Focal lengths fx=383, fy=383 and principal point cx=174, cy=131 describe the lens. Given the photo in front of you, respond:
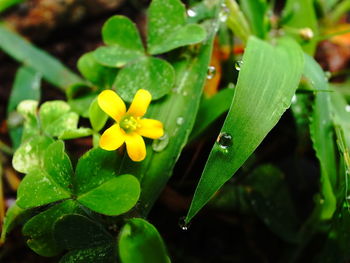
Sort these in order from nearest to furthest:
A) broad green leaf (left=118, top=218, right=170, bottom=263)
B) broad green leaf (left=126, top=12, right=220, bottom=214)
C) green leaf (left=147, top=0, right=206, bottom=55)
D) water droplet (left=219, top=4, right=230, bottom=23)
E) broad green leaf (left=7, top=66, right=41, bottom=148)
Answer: broad green leaf (left=118, top=218, right=170, bottom=263) → broad green leaf (left=126, top=12, right=220, bottom=214) → green leaf (left=147, top=0, right=206, bottom=55) → water droplet (left=219, top=4, right=230, bottom=23) → broad green leaf (left=7, top=66, right=41, bottom=148)

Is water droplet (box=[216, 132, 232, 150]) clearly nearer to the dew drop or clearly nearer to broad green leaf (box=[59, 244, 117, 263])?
the dew drop

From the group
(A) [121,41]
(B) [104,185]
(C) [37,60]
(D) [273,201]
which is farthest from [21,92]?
(D) [273,201]

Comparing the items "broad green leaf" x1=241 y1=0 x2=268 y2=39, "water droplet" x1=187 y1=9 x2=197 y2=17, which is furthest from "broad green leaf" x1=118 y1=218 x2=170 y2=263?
"broad green leaf" x1=241 y1=0 x2=268 y2=39

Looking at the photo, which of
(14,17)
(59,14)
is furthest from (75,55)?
(14,17)

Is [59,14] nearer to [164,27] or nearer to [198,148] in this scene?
[164,27]

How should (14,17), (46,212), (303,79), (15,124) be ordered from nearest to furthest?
(46,212)
(303,79)
(15,124)
(14,17)

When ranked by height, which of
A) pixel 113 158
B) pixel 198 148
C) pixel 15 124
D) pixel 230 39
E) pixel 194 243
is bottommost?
pixel 194 243
